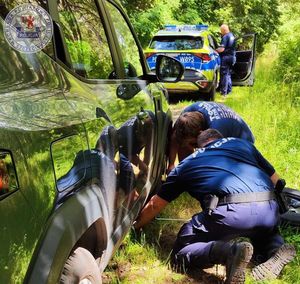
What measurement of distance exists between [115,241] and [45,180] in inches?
43.2

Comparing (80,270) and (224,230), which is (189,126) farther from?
(80,270)

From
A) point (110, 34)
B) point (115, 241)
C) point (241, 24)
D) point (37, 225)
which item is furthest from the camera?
point (241, 24)

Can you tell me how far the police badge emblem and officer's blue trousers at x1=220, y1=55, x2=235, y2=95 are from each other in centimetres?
1032

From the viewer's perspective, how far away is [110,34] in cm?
341

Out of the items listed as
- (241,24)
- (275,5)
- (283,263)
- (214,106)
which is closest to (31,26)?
(283,263)

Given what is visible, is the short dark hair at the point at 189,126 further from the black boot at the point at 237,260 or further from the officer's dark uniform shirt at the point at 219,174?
the black boot at the point at 237,260

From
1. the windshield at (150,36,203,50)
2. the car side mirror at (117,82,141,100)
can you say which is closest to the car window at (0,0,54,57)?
the car side mirror at (117,82,141,100)

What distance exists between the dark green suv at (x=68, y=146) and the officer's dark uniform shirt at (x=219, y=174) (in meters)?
0.26

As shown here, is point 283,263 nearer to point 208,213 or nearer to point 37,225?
point 208,213

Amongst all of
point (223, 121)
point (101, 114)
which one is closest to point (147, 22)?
point (223, 121)

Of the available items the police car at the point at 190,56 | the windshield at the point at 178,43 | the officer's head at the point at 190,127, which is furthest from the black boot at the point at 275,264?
the windshield at the point at 178,43

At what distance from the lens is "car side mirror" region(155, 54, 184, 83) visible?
4.15m

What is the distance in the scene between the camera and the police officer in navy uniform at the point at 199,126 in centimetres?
430

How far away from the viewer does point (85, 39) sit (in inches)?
118
